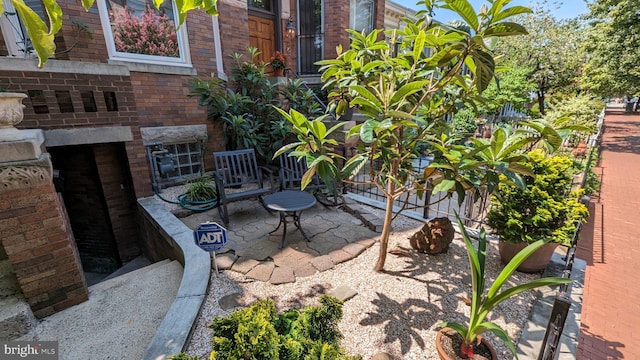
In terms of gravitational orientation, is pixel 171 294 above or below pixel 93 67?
below

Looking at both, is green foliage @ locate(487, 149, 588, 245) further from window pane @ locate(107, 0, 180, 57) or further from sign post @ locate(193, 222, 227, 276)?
window pane @ locate(107, 0, 180, 57)

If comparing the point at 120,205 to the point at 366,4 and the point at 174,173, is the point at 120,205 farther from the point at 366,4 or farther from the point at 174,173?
the point at 366,4

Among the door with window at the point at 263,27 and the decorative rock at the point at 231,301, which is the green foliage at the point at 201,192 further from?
the door with window at the point at 263,27

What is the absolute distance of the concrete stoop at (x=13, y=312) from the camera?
7.40ft

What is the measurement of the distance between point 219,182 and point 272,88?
2875 mm

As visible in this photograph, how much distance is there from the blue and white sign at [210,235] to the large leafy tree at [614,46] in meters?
12.7

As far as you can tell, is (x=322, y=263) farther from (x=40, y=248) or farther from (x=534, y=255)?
(x=40, y=248)

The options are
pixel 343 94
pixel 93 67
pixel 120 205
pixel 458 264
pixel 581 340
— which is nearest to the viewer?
pixel 581 340

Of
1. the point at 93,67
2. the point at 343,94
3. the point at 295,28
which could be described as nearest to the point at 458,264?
the point at 343,94

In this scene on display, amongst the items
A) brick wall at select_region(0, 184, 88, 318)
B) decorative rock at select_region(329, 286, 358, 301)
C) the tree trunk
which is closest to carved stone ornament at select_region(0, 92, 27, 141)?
brick wall at select_region(0, 184, 88, 318)

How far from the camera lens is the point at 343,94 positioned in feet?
8.85

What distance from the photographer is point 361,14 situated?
27.8 ft

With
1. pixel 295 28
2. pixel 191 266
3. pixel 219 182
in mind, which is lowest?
pixel 191 266

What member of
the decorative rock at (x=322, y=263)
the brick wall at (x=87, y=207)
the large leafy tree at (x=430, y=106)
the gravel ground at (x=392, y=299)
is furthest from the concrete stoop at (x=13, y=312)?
the large leafy tree at (x=430, y=106)
